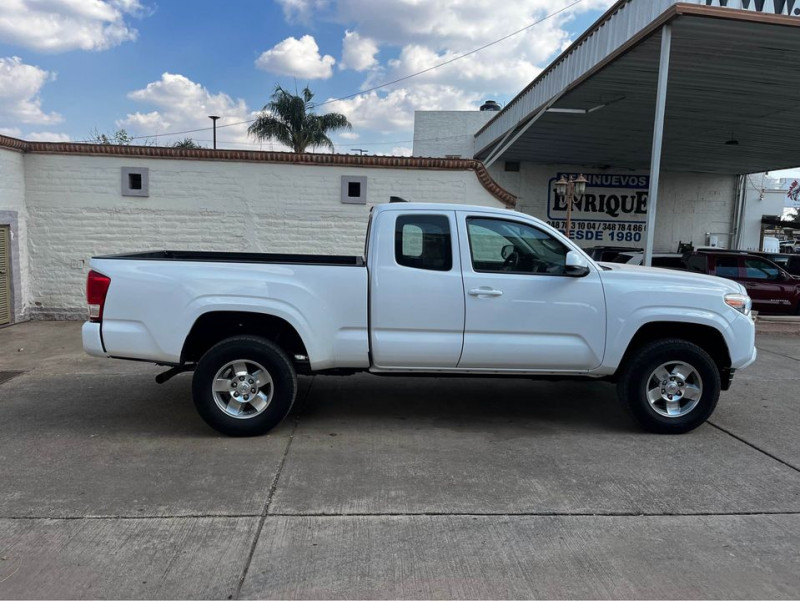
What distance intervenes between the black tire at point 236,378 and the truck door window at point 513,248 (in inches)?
74.0

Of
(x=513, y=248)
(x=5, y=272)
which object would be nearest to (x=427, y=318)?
(x=513, y=248)

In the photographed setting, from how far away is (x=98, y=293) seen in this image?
470 centimetres

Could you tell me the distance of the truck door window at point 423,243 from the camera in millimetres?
4945

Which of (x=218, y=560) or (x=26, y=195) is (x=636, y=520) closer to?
(x=218, y=560)

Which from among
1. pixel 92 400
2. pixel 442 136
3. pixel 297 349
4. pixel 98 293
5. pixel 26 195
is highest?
pixel 442 136

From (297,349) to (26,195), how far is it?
7.87m

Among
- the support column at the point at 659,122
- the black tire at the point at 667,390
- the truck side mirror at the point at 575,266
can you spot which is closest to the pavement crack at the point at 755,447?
the black tire at the point at 667,390

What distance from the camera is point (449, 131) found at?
72.7 ft

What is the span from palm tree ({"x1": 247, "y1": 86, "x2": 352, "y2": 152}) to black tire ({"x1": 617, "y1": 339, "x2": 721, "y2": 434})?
98.1 feet

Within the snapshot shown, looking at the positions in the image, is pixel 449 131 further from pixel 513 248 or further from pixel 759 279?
pixel 513 248

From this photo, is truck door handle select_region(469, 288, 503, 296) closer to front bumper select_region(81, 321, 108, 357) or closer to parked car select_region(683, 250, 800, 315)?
front bumper select_region(81, 321, 108, 357)

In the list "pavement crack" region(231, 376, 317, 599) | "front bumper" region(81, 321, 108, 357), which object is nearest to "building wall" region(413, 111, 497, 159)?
"pavement crack" region(231, 376, 317, 599)

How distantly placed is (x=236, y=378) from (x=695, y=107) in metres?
12.7

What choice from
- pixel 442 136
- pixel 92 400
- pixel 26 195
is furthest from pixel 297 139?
pixel 92 400
